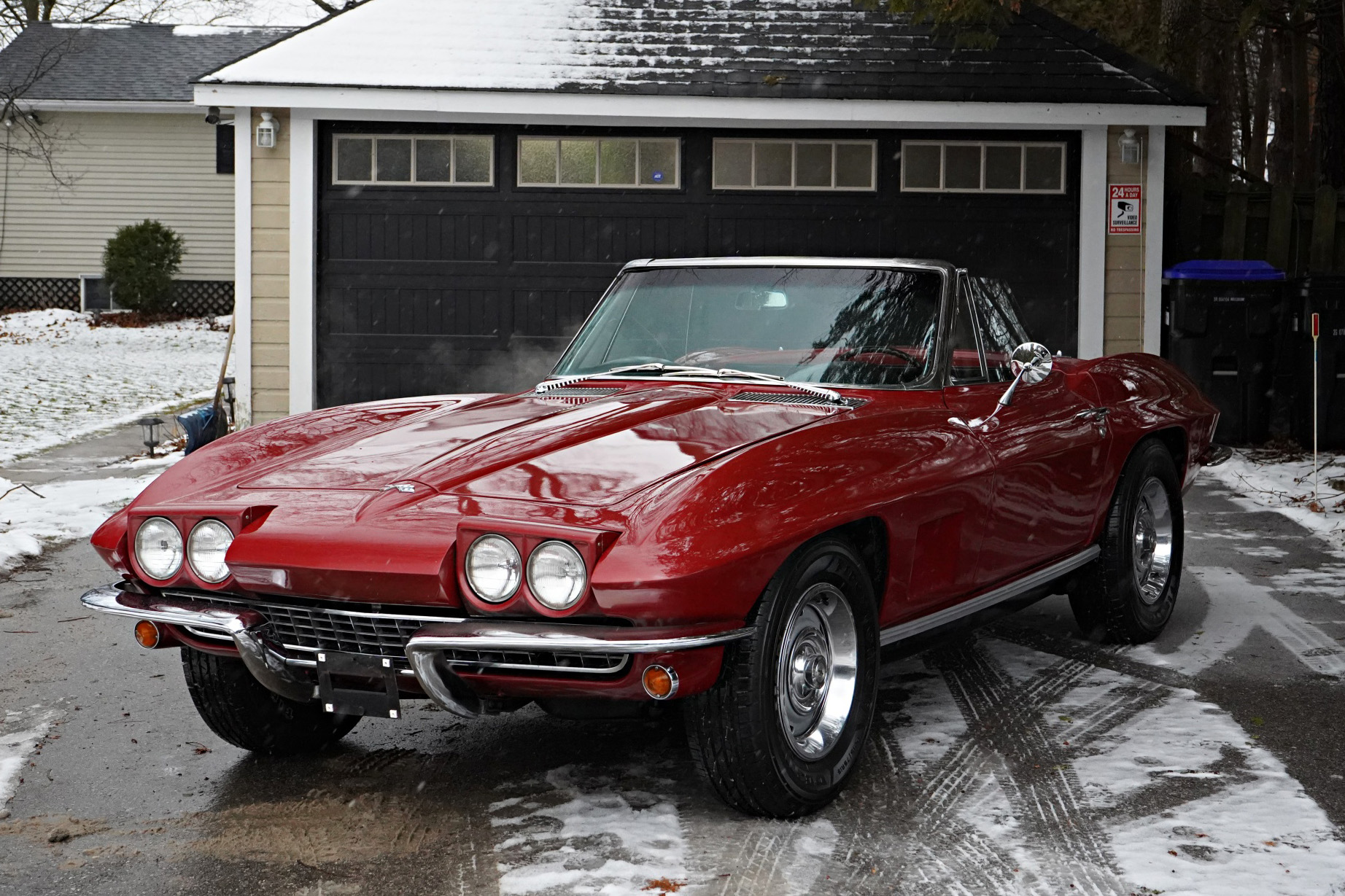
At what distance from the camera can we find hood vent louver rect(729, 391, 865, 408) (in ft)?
13.7

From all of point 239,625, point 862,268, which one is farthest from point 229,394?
point 239,625

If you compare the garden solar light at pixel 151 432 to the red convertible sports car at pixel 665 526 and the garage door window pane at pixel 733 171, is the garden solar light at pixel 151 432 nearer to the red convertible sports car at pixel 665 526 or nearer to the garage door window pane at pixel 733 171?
the garage door window pane at pixel 733 171

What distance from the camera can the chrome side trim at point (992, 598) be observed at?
13.1ft

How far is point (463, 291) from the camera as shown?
39.0ft

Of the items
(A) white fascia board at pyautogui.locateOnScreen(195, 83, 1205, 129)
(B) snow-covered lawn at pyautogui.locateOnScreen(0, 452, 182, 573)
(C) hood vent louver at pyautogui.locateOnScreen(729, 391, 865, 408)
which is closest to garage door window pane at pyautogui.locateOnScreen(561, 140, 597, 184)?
(A) white fascia board at pyautogui.locateOnScreen(195, 83, 1205, 129)

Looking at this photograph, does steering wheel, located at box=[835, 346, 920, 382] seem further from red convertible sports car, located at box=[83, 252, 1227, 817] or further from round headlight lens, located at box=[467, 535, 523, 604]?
round headlight lens, located at box=[467, 535, 523, 604]

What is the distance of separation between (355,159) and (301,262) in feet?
3.15

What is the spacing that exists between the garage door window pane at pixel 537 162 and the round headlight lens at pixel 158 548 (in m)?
8.57

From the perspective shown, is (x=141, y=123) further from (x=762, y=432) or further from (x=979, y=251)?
(x=762, y=432)

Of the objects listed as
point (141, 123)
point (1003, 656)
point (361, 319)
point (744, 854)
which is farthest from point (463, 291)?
point (141, 123)

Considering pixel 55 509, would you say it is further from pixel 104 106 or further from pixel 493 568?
pixel 104 106

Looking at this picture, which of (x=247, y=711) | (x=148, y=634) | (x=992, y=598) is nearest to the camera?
(x=148, y=634)

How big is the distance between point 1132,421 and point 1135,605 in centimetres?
69

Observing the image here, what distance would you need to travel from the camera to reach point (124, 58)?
Answer: 97.0ft
